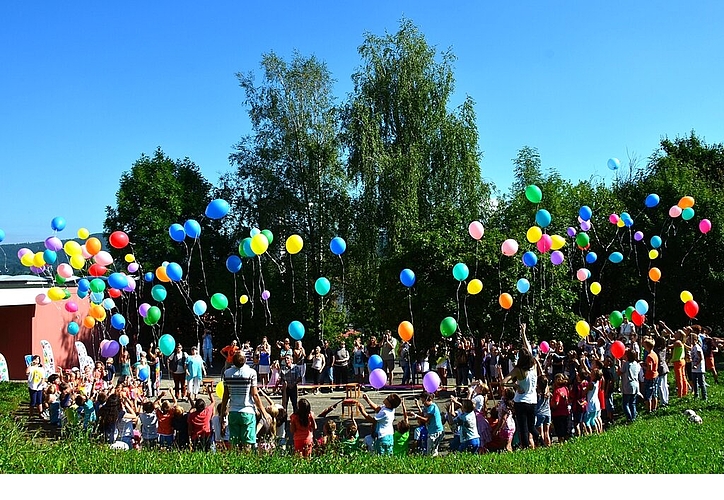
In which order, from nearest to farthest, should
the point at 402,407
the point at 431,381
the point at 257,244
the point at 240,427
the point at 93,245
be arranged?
1. the point at 240,427
2. the point at 431,381
3. the point at 402,407
4. the point at 257,244
5. the point at 93,245

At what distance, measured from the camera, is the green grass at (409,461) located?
7621mm

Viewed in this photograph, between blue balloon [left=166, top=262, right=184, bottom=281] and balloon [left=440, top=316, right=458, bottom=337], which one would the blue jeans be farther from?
blue balloon [left=166, top=262, right=184, bottom=281]

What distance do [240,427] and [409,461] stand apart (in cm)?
236

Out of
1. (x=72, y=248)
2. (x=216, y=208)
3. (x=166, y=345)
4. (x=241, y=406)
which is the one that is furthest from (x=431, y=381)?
(x=72, y=248)

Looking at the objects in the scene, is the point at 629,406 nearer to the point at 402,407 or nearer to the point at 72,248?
the point at 402,407

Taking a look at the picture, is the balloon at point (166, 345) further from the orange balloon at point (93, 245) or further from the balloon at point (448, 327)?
the balloon at point (448, 327)

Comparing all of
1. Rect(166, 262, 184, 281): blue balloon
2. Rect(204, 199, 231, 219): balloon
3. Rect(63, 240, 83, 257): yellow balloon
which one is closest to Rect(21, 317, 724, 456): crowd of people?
Rect(166, 262, 184, 281): blue balloon

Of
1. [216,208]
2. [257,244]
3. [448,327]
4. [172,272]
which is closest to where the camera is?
[448,327]

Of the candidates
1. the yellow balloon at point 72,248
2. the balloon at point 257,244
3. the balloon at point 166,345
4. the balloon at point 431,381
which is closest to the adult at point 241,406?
the balloon at point 431,381

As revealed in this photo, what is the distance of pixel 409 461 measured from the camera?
26.6ft

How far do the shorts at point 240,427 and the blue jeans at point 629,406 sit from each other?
6.52 meters

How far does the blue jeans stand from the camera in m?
12.0

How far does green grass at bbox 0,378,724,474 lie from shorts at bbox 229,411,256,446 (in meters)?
0.70
